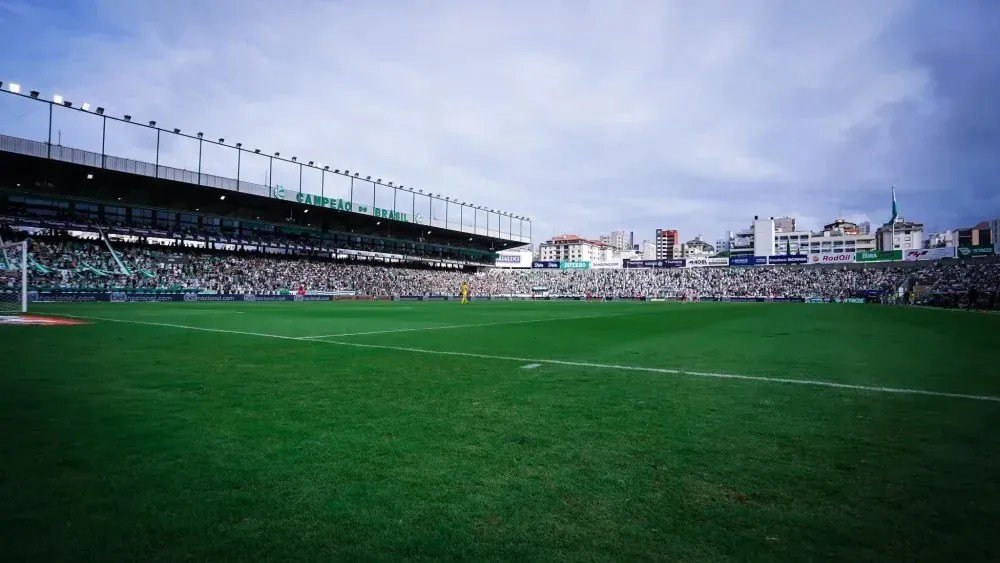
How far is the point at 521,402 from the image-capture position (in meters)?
6.54

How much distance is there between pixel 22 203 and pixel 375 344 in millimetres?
51096

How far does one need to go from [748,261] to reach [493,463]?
92.4m

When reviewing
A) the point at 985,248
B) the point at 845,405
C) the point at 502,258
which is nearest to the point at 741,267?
the point at 985,248

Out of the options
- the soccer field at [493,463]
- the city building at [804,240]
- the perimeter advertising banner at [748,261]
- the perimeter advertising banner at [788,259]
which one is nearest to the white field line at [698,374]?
the soccer field at [493,463]

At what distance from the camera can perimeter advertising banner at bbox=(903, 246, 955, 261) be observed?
70562 mm

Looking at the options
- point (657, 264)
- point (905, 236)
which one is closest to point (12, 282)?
point (657, 264)

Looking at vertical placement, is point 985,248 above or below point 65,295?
above

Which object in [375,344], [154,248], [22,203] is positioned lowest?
[375,344]

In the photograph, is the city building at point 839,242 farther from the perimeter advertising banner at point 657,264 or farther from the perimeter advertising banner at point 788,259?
the perimeter advertising banner at point 657,264

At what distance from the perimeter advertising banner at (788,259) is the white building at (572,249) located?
4001 inches

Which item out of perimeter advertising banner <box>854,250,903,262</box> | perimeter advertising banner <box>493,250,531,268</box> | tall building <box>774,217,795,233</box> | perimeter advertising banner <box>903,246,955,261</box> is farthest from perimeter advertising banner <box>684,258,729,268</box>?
tall building <box>774,217,795,233</box>

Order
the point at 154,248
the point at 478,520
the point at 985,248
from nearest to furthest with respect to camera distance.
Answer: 1. the point at 478,520
2. the point at 154,248
3. the point at 985,248

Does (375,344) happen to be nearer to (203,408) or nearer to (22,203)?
(203,408)

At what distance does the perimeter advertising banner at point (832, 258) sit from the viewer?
77875 mm
